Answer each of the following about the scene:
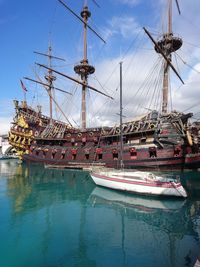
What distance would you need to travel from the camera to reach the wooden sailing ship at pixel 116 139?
34562 millimetres

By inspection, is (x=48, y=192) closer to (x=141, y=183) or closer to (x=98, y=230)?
(x=141, y=183)

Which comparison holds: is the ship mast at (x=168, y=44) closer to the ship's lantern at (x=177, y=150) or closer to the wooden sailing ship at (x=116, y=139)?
the wooden sailing ship at (x=116, y=139)

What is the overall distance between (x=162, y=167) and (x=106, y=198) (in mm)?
15121

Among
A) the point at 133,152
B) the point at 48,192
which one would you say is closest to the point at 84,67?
the point at 133,152

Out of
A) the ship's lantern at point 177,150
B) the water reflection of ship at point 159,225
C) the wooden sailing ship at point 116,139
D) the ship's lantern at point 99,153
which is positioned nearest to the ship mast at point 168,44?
the wooden sailing ship at point 116,139

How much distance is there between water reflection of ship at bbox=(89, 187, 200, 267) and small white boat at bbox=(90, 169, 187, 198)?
735 mm

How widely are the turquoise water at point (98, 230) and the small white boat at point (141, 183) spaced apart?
75 centimetres

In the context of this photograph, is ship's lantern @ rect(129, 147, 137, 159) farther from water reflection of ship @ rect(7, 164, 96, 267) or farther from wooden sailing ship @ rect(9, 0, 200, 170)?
water reflection of ship @ rect(7, 164, 96, 267)

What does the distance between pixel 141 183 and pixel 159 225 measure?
7095 mm

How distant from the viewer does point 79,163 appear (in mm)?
46219

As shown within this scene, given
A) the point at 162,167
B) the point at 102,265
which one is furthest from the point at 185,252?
the point at 162,167

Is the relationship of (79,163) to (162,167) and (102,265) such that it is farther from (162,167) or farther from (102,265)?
(102,265)

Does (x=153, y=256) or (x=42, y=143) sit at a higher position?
(x=42, y=143)

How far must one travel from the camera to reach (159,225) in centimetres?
1544
